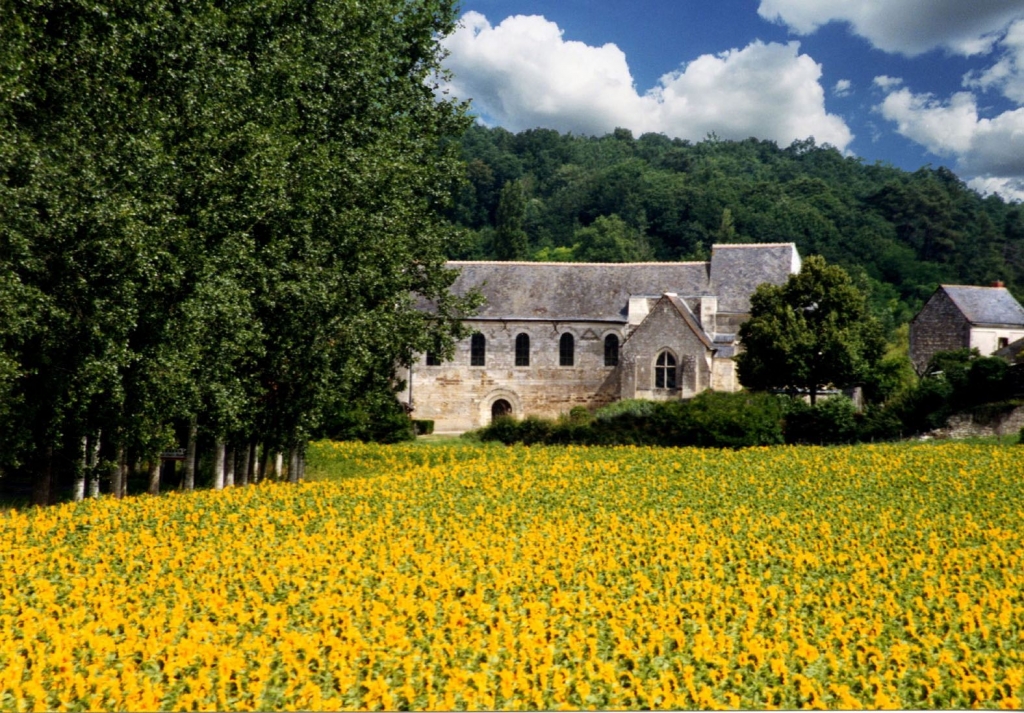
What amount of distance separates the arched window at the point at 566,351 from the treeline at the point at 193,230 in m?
23.6

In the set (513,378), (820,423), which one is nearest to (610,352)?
(513,378)

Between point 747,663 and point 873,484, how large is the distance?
1301 cm

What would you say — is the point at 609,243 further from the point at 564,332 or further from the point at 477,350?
the point at 477,350

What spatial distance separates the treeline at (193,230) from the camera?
14.7 m

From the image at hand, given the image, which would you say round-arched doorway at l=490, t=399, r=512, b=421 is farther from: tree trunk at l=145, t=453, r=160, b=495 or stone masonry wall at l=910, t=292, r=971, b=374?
stone masonry wall at l=910, t=292, r=971, b=374

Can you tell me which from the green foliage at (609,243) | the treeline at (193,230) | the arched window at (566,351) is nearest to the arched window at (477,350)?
the arched window at (566,351)

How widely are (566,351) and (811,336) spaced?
1494cm

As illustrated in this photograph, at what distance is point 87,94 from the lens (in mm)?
15656

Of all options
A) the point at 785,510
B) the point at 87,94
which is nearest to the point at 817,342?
the point at 785,510

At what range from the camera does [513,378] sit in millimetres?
46938

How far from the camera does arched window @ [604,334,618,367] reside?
151 ft

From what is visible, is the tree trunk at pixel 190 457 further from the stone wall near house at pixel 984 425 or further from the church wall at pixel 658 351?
the stone wall near house at pixel 984 425

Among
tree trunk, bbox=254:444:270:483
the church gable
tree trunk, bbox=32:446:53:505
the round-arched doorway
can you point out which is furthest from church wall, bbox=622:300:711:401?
tree trunk, bbox=32:446:53:505

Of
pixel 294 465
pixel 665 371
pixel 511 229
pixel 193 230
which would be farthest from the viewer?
pixel 511 229
